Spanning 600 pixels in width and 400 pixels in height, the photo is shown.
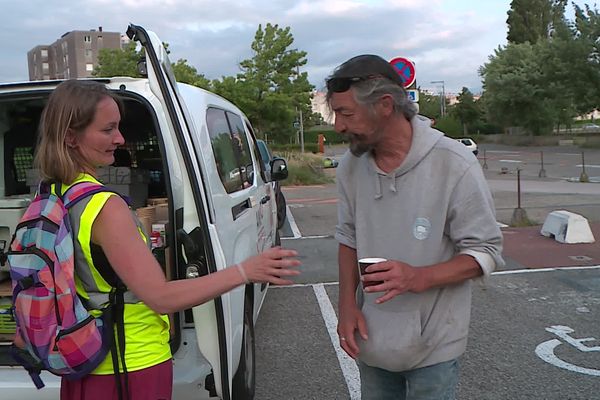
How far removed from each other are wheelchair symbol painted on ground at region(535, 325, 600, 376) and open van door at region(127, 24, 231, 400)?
277 cm

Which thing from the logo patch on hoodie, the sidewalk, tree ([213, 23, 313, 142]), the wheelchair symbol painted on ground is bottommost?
the wheelchair symbol painted on ground

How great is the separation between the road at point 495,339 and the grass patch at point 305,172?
42.2ft

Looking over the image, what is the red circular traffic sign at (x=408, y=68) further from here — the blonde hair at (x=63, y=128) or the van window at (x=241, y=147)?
the blonde hair at (x=63, y=128)

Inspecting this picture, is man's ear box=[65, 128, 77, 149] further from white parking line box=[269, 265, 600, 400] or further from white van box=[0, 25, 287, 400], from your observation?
white parking line box=[269, 265, 600, 400]

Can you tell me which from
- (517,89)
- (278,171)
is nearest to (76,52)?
(517,89)

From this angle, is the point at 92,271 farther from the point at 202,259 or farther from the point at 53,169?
the point at 202,259

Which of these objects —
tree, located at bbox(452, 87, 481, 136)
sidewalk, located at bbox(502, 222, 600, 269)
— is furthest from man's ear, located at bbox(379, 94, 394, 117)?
tree, located at bbox(452, 87, 481, 136)

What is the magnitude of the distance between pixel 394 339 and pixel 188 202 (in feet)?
3.53

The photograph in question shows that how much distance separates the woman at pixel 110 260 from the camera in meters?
1.65

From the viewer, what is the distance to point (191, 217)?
252 cm

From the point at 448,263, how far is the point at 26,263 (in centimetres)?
126

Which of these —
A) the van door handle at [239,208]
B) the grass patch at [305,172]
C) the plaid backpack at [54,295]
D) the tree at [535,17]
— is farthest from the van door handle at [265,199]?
the tree at [535,17]

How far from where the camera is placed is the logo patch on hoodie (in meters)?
1.88

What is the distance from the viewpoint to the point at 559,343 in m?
4.60
